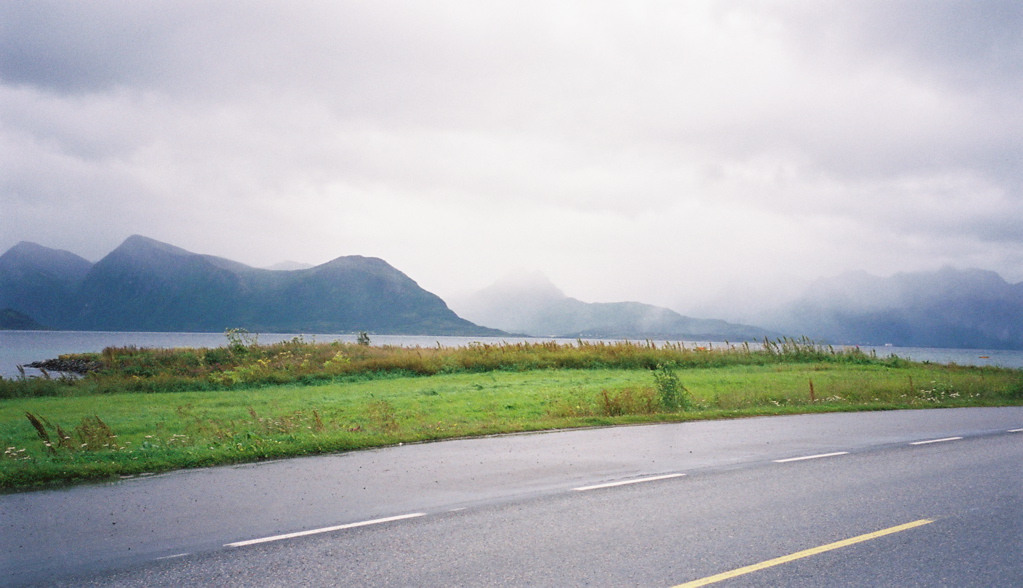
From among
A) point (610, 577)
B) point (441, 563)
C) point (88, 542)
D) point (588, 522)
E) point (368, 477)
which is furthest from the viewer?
point (368, 477)

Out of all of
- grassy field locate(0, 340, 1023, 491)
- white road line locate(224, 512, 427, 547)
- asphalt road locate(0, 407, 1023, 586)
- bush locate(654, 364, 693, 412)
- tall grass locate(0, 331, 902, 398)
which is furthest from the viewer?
tall grass locate(0, 331, 902, 398)

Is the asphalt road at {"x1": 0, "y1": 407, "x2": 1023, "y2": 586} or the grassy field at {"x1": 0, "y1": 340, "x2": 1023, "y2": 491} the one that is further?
the grassy field at {"x1": 0, "y1": 340, "x2": 1023, "y2": 491}

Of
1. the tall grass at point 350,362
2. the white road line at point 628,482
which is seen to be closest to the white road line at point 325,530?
the white road line at point 628,482

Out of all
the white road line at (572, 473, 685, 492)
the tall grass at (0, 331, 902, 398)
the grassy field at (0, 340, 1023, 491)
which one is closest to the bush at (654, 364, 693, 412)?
the grassy field at (0, 340, 1023, 491)

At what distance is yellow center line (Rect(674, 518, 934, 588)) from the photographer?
5.51 meters

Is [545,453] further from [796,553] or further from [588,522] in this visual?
[796,553]

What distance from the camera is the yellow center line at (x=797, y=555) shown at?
551 cm

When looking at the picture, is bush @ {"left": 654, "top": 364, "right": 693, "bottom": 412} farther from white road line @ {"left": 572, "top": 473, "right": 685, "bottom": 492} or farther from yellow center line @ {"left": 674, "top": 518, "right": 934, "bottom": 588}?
yellow center line @ {"left": 674, "top": 518, "right": 934, "bottom": 588}

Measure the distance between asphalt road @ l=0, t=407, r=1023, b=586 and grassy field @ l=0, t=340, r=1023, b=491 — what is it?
6.97 feet

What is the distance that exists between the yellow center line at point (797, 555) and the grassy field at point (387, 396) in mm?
9435

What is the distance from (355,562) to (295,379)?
26.8 meters

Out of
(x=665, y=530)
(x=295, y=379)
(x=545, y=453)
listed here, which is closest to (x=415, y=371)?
(x=295, y=379)

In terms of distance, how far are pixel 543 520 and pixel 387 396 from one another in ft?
56.4

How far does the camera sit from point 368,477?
34.1 ft
